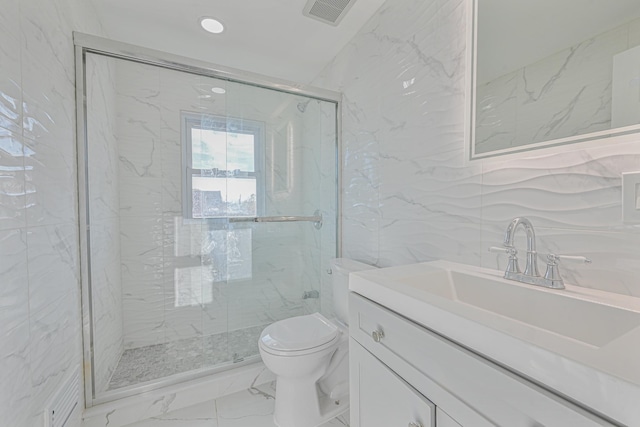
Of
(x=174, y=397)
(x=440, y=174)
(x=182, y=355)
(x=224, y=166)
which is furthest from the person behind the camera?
(x=224, y=166)

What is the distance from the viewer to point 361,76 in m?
1.79

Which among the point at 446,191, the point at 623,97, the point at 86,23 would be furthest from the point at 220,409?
the point at 86,23

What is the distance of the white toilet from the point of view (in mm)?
1259

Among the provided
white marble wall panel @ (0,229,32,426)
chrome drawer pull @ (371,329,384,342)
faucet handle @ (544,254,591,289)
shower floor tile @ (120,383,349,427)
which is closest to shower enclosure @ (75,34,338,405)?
shower floor tile @ (120,383,349,427)

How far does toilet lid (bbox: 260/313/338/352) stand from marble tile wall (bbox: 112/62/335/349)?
2.25 feet

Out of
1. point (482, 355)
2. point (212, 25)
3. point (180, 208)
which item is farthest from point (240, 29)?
point (482, 355)

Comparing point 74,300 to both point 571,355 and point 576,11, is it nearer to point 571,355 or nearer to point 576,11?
point 571,355

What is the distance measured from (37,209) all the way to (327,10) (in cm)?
172

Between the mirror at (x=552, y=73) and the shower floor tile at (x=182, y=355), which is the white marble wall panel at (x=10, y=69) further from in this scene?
the mirror at (x=552, y=73)

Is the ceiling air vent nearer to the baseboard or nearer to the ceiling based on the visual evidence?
the ceiling

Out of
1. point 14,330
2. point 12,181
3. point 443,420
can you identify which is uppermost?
point 12,181

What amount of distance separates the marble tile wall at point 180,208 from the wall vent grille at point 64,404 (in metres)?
0.87

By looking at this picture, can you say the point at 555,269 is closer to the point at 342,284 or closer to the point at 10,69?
the point at 342,284

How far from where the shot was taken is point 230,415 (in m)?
1.45
